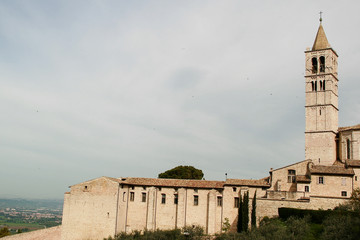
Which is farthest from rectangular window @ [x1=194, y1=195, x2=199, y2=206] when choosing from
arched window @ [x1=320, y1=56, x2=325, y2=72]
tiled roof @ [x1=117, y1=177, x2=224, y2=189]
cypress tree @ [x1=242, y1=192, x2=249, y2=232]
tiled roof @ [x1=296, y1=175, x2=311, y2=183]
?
arched window @ [x1=320, y1=56, x2=325, y2=72]

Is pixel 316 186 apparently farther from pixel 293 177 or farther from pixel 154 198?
pixel 154 198

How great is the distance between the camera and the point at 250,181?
39.5 meters

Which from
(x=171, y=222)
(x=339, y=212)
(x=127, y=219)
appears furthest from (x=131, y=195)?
(x=339, y=212)

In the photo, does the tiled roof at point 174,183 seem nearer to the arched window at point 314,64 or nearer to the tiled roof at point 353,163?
the tiled roof at point 353,163

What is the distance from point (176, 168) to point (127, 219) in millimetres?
17273

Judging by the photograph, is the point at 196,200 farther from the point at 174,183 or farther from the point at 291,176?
the point at 291,176

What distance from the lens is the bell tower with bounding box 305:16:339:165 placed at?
4362 cm

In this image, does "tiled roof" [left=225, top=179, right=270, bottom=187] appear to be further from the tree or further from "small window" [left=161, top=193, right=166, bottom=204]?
the tree

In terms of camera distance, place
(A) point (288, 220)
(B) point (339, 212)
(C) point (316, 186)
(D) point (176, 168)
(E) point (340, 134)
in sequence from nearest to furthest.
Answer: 1. (B) point (339, 212)
2. (A) point (288, 220)
3. (C) point (316, 186)
4. (E) point (340, 134)
5. (D) point (176, 168)

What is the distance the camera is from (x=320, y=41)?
4738 centimetres

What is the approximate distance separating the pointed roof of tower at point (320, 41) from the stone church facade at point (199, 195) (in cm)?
931

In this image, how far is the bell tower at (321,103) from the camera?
43.6 metres

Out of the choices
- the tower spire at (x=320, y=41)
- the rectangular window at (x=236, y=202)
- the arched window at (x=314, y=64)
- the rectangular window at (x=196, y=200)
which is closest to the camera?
the rectangular window at (x=236, y=202)

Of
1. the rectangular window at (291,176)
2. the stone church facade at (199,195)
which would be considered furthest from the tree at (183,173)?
the rectangular window at (291,176)
